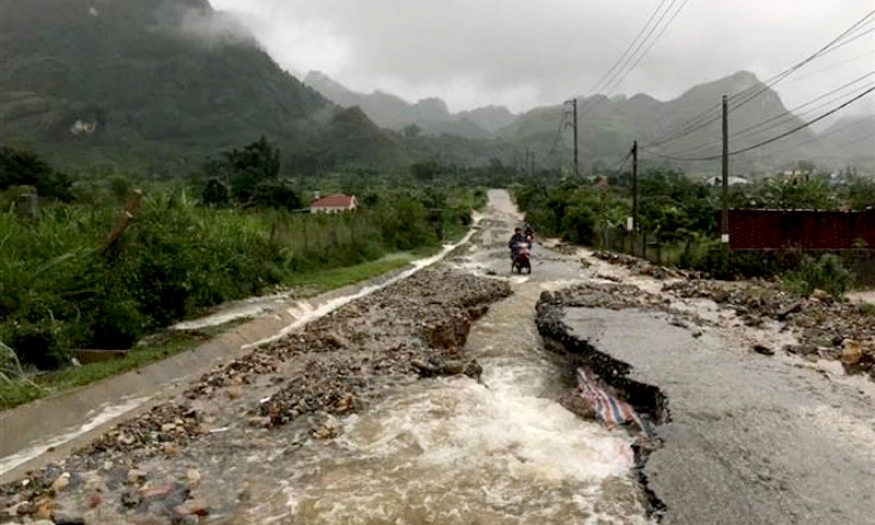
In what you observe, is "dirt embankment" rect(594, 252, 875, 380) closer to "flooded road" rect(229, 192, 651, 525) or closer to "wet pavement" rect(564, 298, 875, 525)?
"wet pavement" rect(564, 298, 875, 525)

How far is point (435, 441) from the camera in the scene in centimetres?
676

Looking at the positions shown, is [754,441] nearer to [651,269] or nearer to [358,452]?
[358,452]

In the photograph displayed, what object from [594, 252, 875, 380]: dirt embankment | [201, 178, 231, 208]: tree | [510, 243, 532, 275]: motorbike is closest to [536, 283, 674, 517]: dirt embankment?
[594, 252, 875, 380]: dirt embankment

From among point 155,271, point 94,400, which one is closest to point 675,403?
point 94,400

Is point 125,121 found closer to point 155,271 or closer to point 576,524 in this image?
point 155,271

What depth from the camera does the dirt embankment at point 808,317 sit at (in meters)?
9.72

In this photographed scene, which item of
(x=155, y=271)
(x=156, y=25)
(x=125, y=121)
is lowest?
(x=155, y=271)

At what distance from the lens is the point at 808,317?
493 inches

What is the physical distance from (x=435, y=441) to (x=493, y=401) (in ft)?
5.18

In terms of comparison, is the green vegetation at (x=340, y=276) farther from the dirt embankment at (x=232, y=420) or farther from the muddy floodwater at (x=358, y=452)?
the muddy floodwater at (x=358, y=452)

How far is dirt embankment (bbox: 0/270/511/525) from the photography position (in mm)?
5387

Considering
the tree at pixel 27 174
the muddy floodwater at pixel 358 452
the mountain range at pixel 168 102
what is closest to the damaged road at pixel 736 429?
the muddy floodwater at pixel 358 452

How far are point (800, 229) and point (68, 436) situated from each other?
2336 centimetres

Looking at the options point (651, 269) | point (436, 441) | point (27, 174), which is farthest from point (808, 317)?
point (27, 174)
